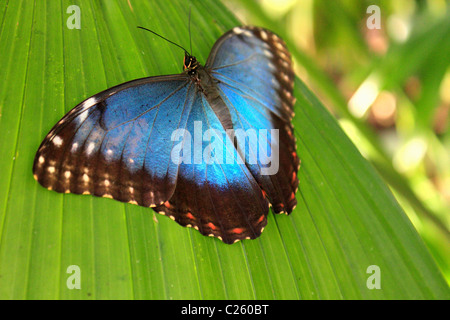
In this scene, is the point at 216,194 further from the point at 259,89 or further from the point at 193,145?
the point at 259,89

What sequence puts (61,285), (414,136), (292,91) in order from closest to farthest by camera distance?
(61,285)
(292,91)
(414,136)

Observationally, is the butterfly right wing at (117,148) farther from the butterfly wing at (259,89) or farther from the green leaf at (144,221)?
the butterfly wing at (259,89)

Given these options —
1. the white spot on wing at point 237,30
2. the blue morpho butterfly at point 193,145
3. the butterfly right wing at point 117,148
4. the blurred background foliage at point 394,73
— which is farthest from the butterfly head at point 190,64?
the blurred background foliage at point 394,73

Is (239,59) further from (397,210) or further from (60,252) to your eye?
(60,252)

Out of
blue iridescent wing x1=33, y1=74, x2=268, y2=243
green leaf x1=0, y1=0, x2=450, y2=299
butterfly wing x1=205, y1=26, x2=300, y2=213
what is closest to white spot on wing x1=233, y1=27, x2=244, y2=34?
butterfly wing x1=205, y1=26, x2=300, y2=213
